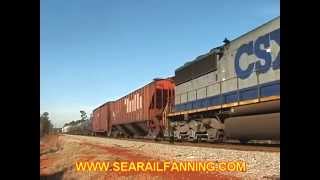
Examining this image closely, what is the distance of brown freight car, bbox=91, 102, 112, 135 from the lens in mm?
32112

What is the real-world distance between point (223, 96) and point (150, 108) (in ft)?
26.3

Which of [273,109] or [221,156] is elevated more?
[273,109]

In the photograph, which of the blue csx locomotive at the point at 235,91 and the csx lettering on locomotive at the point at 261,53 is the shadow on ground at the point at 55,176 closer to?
the blue csx locomotive at the point at 235,91

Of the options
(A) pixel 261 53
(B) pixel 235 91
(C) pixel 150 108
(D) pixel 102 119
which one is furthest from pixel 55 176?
(D) pixel 102 119

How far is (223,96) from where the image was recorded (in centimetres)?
1388

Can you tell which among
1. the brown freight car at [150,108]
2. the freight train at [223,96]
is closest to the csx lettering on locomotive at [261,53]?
the freight train at [223,96]

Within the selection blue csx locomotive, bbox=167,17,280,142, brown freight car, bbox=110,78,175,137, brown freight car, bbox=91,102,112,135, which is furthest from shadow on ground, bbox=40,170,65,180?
brown freight car, bbox=91,102,112,135

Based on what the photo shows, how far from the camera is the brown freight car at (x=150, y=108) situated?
68.1ft

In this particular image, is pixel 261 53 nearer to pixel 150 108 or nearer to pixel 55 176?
pixel 55 176
